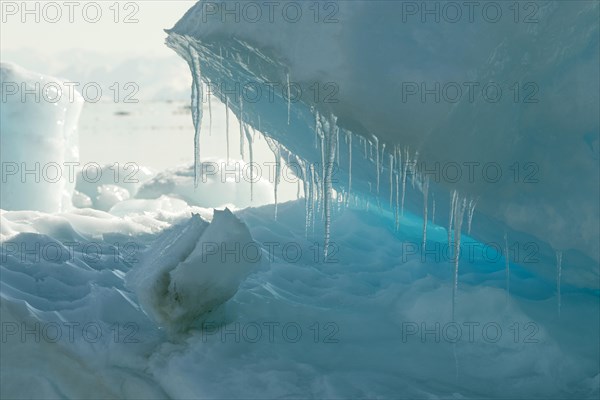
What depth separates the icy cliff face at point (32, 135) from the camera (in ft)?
30.2

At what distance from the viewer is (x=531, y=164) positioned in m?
4.57

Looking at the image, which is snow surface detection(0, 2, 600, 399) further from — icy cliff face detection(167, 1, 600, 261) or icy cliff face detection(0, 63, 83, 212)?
icy cliff face detection(0, 63, 83, 212)

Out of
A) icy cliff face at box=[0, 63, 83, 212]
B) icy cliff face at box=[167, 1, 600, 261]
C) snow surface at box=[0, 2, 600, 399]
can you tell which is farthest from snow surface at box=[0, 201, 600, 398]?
icy cliff face at box=[0, 63, 83, 212]

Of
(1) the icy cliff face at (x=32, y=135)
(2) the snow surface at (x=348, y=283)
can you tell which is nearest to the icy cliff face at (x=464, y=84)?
(2) the snow surface at (x=348, y=283)

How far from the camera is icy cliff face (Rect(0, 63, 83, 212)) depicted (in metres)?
9.22

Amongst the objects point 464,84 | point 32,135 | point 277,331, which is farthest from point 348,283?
point 32,135

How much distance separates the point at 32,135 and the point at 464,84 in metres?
7.17

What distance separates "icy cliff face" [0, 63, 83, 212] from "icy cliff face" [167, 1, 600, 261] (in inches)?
201

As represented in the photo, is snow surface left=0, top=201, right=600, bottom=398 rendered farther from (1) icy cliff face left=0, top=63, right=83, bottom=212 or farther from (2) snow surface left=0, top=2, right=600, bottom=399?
(1) icy cliff face left=0, top=63, right=83, bottom=212

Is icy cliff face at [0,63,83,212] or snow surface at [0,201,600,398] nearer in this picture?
snow surface at [0,201,600,398]

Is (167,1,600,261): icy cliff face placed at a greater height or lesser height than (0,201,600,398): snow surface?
greater

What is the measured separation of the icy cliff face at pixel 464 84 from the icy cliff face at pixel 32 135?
16.8 ft

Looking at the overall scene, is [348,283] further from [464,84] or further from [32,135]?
[32,135]

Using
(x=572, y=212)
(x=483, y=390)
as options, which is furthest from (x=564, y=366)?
(x=572, y=212)
